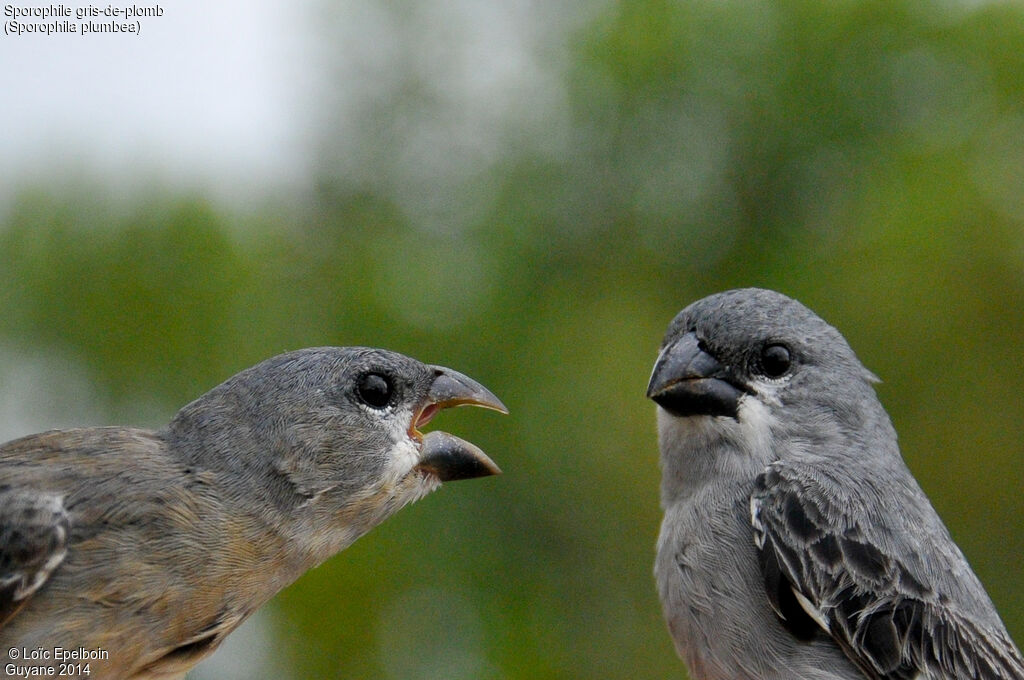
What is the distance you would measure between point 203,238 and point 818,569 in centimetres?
913

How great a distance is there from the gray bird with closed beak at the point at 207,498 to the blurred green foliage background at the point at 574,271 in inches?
206

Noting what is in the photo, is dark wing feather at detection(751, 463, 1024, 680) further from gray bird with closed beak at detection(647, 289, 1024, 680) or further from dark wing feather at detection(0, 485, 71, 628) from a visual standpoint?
dark wing feather at detection(0, 485, 71, 628)

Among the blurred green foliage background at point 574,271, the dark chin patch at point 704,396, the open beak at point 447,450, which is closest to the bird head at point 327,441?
the open beak at point 447,450

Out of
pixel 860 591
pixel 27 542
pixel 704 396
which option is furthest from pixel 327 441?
pixel 860 591

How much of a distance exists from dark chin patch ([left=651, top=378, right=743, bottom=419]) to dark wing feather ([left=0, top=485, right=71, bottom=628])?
1.67 meters

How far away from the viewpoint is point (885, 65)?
12.4 m

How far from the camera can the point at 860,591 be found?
2.55 metres

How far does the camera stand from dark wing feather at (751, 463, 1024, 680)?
8.24ft

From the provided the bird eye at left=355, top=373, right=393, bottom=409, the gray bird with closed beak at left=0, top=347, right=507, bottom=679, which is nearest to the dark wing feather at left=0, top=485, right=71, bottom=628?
the gray bird with closed beak at left=0, top=347, right=507, bottom=679

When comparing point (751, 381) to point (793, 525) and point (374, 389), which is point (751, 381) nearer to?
point (793, 525)

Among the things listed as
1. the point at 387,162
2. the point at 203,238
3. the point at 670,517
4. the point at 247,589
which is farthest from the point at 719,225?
the point at 247,589

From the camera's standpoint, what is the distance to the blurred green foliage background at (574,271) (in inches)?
344

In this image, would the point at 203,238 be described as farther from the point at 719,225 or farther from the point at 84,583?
the point at 84,583

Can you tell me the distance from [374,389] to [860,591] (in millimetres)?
1481
